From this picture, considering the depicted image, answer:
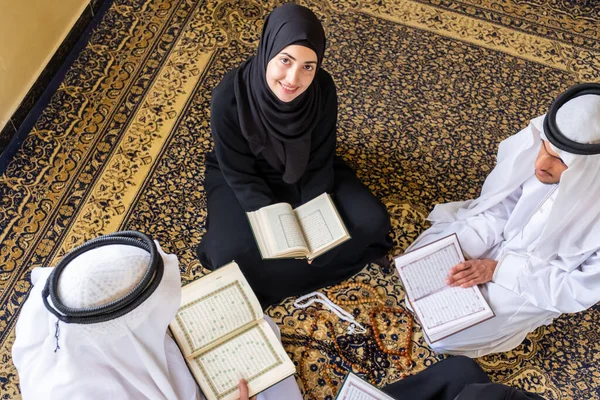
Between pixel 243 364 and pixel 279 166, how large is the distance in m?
0.89

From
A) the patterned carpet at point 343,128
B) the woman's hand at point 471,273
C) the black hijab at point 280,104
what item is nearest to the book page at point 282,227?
the black hijab at point 280,104

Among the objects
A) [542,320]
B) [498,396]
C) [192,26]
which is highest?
[192,26]

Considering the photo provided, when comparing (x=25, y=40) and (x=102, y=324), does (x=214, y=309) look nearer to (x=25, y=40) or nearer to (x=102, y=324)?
(x=102, y=324)

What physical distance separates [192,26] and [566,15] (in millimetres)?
2474

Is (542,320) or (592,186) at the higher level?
(592,186)

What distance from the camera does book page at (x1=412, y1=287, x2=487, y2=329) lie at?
2.37 meters

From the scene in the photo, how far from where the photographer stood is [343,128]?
3162 mm

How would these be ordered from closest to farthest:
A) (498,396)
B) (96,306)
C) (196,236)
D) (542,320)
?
1. (96,306)
2. (498,396)
3. (542,320)
4. (196,236)

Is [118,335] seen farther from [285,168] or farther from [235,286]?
[285,168]

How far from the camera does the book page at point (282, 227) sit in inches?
90.0

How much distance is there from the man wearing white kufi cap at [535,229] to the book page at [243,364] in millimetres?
810

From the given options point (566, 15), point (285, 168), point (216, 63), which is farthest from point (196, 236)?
point (566, 15)

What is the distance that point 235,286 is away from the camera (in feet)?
7.02

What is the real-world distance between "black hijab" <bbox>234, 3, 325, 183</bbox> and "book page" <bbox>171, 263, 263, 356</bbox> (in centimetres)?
55
